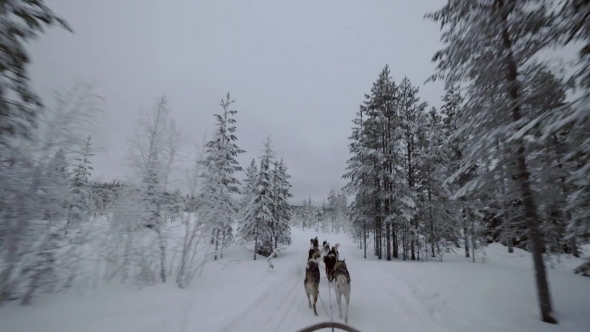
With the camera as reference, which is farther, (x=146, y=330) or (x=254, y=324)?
(x=254, y=324)

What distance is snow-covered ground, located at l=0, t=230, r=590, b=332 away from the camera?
4316 millimetres

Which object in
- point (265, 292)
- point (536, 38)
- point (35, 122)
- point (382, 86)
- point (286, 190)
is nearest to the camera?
point (35, 122)

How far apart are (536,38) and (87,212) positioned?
13.9 meters

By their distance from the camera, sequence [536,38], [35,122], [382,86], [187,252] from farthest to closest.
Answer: [382,86]
[187,252]
[536,38]
[35,122]

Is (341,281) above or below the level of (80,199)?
below

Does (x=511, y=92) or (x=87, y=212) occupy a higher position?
(x=511, y=92)

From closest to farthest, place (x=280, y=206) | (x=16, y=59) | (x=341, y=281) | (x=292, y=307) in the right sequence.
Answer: (x=16, y=59) → (x=341, y=281) → (x=292, y=307) → (x=280, y=206)

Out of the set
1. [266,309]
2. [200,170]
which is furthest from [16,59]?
[266,309]

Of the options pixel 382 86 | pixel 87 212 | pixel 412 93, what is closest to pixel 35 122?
pixel 87 212

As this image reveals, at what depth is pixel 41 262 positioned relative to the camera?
4738 millimetres

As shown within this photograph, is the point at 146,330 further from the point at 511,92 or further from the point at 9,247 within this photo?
the point at 511,92

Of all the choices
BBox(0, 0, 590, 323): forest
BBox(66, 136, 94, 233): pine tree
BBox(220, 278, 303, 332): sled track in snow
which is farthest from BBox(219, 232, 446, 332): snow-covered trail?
BBox(66, 136, 94, 233): pine tree

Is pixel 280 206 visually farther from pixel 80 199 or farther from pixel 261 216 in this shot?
pixel 80 199

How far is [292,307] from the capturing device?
21.0 ft
